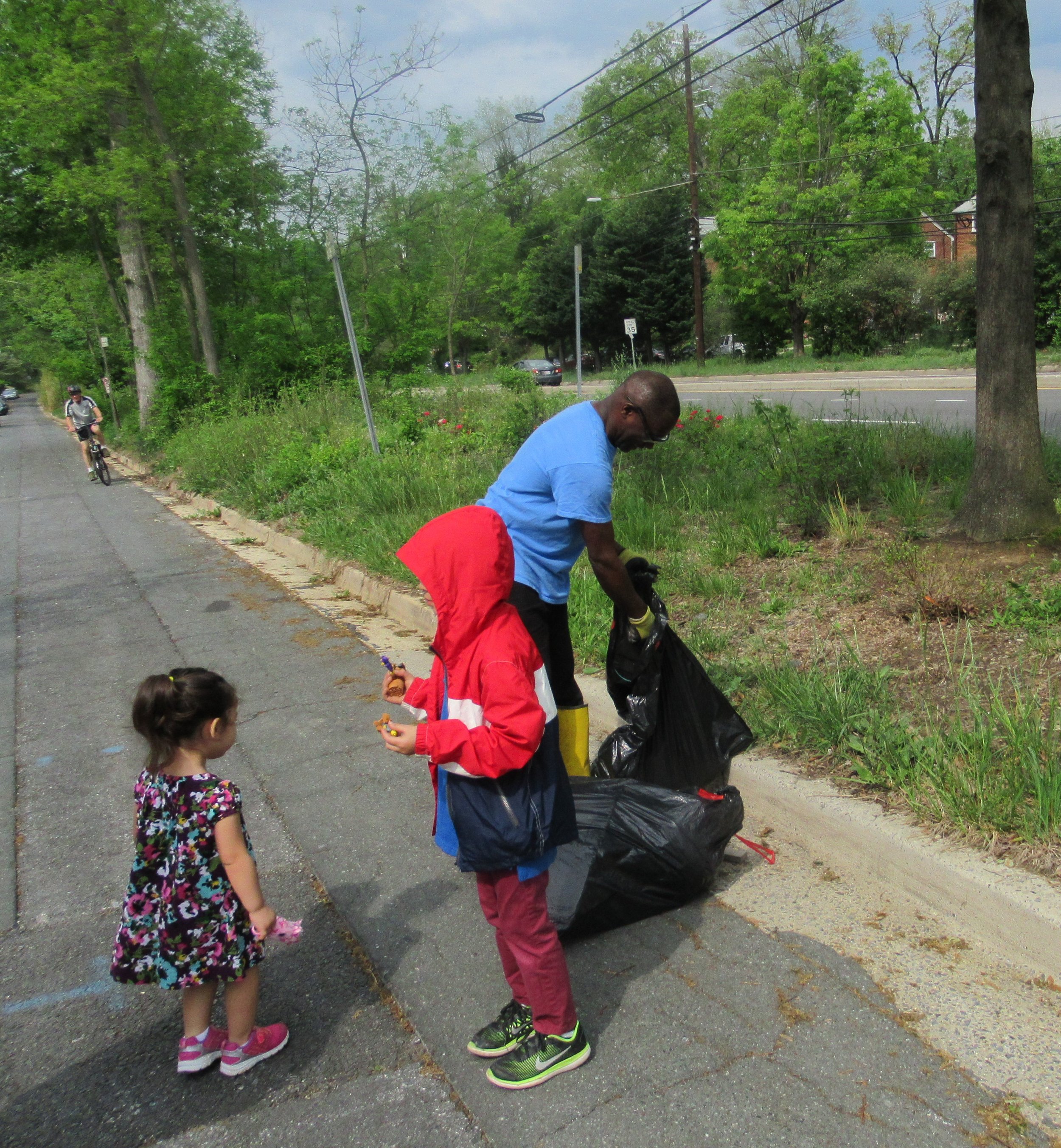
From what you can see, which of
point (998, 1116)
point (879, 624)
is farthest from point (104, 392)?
point (998, 1116)

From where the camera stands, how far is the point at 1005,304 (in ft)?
18.2

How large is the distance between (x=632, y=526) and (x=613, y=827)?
3.80 meters

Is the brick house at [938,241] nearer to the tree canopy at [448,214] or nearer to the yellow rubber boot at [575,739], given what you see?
the tree canopy at [448,214]

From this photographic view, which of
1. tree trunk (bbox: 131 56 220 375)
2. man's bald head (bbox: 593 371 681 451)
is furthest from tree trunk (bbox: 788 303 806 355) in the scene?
man's bald head (bbox: 593 371 681 451)

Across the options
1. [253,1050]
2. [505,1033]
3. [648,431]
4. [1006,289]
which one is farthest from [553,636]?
[1006,289]

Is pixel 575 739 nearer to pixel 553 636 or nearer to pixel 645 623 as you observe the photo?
pixel 553 636

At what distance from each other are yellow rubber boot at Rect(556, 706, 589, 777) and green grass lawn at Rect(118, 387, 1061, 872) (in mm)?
815

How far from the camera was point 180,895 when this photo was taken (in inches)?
97.2

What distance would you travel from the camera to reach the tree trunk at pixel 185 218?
1817cm

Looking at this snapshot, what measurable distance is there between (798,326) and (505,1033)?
40078 mm

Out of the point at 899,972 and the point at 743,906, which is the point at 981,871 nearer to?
the point at 899,972

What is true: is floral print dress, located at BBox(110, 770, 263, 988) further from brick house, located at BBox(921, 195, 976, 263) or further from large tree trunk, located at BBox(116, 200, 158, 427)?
brick house, located at BBox(921, 195, 976, 263)

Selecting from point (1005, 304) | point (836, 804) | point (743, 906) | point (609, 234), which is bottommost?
point (743, 906)

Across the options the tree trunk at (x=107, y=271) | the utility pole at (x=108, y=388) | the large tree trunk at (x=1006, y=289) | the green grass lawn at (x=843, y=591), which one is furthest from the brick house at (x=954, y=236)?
the large tree trunk at (x=1006, y=289)
